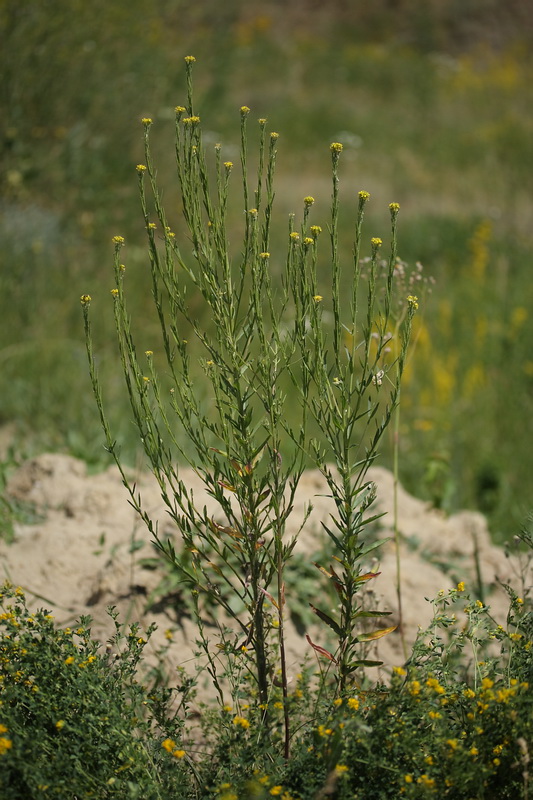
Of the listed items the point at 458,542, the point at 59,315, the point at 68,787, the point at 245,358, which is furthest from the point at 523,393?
the point at 68,787

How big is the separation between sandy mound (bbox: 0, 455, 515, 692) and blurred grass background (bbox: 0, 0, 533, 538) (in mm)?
287

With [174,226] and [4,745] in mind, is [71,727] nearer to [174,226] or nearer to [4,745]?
[4,745]

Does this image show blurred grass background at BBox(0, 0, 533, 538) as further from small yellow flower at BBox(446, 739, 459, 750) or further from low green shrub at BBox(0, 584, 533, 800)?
small yellow flower at BBox(446, 739, 459, 750)

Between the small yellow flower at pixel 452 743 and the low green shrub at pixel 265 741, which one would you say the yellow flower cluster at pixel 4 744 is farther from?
the small yellow flower at pixel 452 743

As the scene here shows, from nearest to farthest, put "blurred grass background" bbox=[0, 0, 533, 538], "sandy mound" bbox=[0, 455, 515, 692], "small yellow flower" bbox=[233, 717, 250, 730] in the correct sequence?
"small yellow flower" bbox=[233, 717, 250, 730], "sandy mound" bbox=[0, 455, 515, 692], "blurred grass background" bbox=[0, 0, 533, 538]

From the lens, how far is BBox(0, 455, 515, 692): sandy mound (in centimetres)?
279

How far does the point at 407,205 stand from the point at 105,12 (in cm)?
443

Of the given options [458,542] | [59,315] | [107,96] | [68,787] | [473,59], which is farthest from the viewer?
[473,59]

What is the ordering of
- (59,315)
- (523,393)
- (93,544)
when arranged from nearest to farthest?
(93,544)
(59,315)
(523,393)

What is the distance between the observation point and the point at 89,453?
12.0 ft

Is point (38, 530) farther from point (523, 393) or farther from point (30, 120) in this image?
point (30, 120)

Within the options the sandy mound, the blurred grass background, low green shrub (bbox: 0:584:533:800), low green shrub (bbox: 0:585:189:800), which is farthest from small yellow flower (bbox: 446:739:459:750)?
the blurred grass background

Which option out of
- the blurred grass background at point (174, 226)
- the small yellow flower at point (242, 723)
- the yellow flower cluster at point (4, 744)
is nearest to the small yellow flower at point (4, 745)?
the yellow flower cluster at point (4, 744)

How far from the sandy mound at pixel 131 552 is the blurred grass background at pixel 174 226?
0.94 ft
